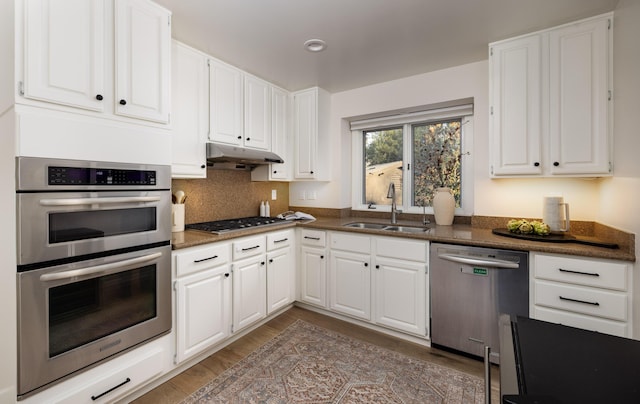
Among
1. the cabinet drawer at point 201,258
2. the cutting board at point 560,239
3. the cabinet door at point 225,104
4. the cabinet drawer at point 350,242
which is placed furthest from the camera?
the cabinet drawer at point 350,242

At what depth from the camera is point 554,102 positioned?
205cm

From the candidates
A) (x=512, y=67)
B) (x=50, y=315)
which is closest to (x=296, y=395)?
(x=50, y=315)

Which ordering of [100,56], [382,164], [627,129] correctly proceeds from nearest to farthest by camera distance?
[100,56]
[627,129]
[382,164]

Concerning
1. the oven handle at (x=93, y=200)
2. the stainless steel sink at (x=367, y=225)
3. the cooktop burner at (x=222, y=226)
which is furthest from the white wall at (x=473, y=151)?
the oven handle at (x=93, y=200)

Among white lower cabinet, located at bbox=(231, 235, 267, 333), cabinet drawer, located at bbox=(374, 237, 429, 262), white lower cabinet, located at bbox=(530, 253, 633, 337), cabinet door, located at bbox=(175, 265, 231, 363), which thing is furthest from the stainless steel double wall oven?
white lower cabinet, located at bbox=(530, 253, 633, 337)

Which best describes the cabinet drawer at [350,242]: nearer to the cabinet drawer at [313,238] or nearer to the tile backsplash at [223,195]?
the cabinet drawer at [313,238]

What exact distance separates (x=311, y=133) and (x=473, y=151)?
1.66 meters

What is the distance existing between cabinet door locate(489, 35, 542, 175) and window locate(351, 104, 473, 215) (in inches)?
21.8

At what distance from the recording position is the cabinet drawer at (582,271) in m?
1.68

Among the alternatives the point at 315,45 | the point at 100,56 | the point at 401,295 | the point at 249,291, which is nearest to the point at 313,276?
the point at 249,291

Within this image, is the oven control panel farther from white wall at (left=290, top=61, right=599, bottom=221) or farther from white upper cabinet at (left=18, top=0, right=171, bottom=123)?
white wall at (left=290, top=61, right=599, bottom=221)

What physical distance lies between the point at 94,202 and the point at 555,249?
8.86 ft

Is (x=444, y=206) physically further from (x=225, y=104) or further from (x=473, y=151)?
(x=225, y=104)

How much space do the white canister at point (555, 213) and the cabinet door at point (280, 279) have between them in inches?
86.5
